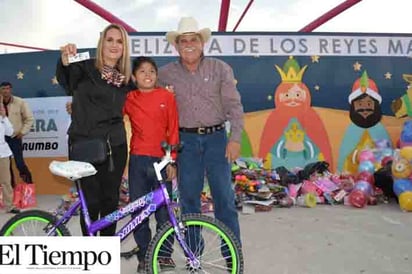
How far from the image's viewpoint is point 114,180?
11.1 ft

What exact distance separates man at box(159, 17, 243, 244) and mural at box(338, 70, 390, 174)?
16.7 feet

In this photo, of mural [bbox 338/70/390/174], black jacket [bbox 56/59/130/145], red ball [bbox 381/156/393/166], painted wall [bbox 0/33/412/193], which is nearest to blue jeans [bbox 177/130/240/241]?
black jacket [bbox 56/59/130/145]

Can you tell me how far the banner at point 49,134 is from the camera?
26.2 feet

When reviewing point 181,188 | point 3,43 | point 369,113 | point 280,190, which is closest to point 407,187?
Answer: point 280,190

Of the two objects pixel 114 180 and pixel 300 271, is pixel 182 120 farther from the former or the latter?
pixel 300 271

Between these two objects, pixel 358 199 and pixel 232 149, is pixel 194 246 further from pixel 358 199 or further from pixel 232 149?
pixel 358 199

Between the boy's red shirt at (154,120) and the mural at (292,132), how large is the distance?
191 inches

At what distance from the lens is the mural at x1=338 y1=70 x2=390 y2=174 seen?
8.15 meters

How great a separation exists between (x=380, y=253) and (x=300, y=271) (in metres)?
0.92

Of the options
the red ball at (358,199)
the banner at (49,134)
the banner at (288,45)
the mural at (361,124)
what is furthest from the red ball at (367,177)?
the banner at (49,134)

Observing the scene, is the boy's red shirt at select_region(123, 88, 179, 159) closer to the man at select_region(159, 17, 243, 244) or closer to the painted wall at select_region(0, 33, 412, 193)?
the man at select_region(159, 17, 243, 244)

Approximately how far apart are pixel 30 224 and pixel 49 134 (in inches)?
198

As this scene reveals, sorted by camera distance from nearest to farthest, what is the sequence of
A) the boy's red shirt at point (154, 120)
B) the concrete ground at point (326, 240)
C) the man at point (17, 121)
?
the boy's red shirt at point (154, 120)
the concrete ground at point (326, 240)
the man at point (17, 121)

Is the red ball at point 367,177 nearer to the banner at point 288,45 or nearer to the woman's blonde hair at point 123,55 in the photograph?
the banner at point 288,45
